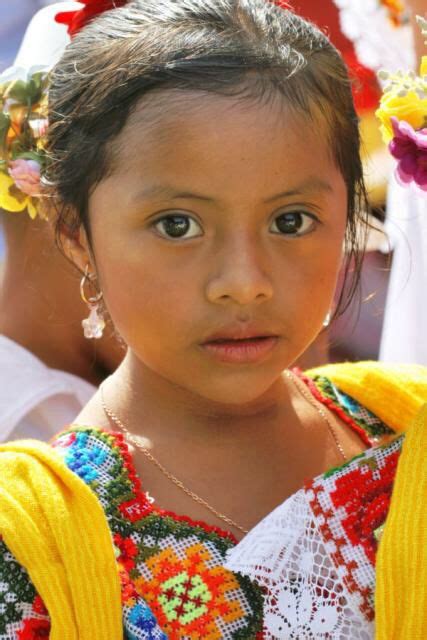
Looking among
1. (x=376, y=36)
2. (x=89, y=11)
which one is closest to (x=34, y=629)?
(x=89, y=11)

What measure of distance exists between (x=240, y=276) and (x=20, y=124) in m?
0.59

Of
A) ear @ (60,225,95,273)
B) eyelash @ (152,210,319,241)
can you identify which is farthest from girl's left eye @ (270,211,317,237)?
ear @ (60,225,95,273)

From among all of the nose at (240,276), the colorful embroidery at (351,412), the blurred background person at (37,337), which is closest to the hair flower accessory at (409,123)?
the nose at (240,276)

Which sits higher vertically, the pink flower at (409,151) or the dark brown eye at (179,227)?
the pink flower at (409,151)

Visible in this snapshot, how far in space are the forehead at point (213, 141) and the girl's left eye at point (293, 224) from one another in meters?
0.05

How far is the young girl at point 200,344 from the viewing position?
1321 mm

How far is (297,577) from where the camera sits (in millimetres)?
1340

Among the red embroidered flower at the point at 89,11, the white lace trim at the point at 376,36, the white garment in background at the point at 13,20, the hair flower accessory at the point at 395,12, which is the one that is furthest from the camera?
the white garment in background at the point at 13,20

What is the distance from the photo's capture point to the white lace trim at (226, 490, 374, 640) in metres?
1.31

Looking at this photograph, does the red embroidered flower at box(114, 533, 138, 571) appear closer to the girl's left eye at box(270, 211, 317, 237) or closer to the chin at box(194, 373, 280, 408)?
the chin at box(194, 373, 280, 408)

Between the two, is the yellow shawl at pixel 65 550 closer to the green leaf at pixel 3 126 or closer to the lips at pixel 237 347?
the lips at pixel 237 347

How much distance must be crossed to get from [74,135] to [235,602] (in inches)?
26.3

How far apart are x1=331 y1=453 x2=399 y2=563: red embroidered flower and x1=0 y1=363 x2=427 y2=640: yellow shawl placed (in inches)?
1.7

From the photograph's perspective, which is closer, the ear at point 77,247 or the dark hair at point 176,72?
the dark hair at point 176,72
